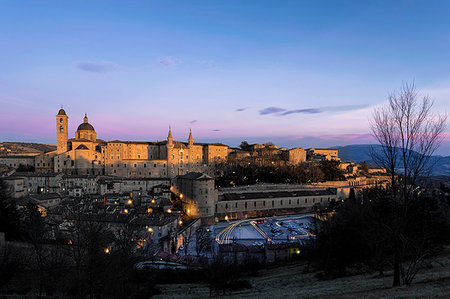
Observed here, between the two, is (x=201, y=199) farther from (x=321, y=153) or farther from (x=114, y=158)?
(x=321, y=153)

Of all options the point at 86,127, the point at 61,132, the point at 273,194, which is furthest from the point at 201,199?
the point at 86,127

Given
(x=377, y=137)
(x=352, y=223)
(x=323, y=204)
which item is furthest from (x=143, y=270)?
(x=323, y=204)

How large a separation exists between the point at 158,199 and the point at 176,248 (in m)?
13.2

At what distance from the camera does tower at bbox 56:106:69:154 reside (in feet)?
167

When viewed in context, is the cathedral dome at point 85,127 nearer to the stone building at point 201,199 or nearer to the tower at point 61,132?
the tower at point 61,132

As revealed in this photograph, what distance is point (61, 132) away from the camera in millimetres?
51375

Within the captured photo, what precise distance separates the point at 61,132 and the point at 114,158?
39.9 ft

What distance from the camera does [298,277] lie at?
16484 mm

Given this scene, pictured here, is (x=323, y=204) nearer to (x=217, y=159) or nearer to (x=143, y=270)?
(x=217, y=159)

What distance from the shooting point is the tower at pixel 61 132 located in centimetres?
5075

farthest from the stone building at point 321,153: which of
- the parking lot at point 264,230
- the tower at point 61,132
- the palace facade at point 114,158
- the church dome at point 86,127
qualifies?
the tower at point 61,132

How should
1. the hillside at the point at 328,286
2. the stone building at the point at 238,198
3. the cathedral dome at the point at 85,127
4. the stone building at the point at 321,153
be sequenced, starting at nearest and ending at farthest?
the hillside at the point at 328,286, the stone building at the point at 238,198, the cathedral dome at the point at 85,127, the stone building at the point at 321,153

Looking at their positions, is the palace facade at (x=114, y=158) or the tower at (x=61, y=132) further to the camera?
the tower at (x=61, y=132)

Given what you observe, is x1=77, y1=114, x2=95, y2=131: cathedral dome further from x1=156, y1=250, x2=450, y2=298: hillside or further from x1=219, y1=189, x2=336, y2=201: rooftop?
x1=156, y1=250, x2=450, y2=298: hillside
